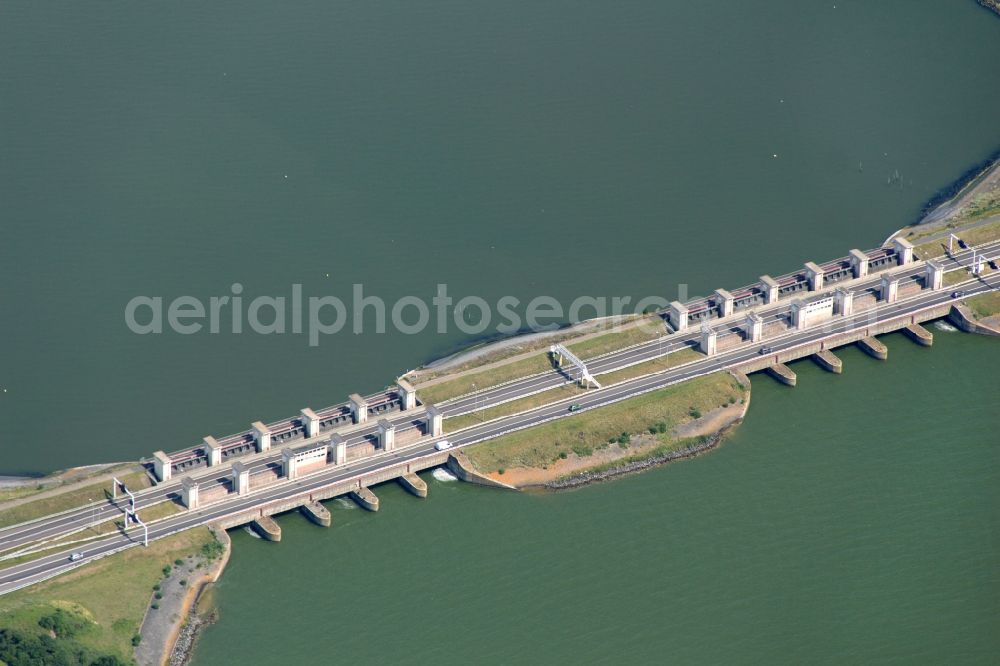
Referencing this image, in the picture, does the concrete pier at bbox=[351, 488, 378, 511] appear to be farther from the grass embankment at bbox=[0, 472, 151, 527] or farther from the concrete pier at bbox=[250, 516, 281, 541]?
the grass embankment at bbox=[0, 472, 151, 527]

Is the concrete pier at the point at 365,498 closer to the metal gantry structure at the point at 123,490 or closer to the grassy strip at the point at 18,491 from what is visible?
the metal gantry structure at the point at 123,490

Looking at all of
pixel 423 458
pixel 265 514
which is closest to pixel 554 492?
pixel 423 458

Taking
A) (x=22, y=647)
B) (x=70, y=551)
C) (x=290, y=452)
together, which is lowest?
(x=22, y=647)

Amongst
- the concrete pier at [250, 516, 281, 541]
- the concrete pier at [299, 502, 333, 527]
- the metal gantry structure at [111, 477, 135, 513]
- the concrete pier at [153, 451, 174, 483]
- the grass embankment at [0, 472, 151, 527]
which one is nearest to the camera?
the grass embankment at [0, 472, 151, 527]

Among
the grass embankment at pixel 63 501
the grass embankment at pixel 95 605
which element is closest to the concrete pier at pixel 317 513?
the grass embankment at pixel 95 605

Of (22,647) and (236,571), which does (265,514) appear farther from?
(22,647)

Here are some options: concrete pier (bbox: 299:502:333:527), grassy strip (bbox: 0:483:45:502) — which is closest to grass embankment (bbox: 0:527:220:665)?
concrete pier (bbox: 299:502:333:527)
